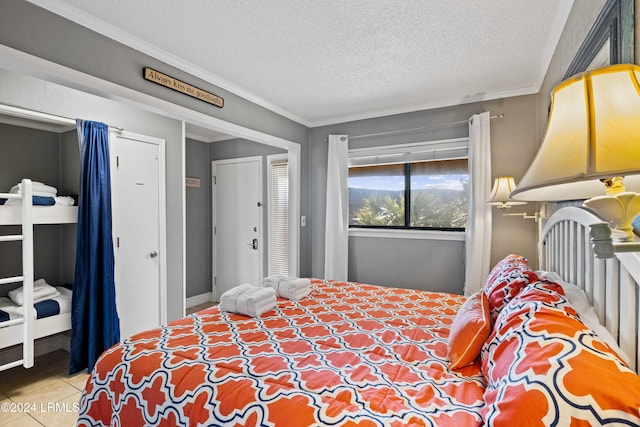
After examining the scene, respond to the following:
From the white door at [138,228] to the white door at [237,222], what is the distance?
1.43 meters

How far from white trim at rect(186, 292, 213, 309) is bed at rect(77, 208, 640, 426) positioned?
9.18 feet

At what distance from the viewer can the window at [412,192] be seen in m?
3.48

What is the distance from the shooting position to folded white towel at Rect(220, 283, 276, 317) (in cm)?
202

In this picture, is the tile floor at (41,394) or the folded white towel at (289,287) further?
the folded white towel at (289,287)

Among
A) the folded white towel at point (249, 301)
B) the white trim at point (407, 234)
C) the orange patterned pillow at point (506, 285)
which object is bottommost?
the folded white towel at point (249, 301)

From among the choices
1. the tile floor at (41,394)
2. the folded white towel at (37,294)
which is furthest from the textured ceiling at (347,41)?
the tile floor at (41,394)

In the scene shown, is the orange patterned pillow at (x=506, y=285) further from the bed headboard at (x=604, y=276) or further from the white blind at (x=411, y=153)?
the white blind at (x=411, y=153)

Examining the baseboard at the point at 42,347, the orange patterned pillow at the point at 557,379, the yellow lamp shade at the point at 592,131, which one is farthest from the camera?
the baseboard at the point at 42,347

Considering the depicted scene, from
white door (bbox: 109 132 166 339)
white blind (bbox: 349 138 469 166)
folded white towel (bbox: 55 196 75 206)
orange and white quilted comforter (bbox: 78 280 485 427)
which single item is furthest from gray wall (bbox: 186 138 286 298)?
orange and white quilted comforter (bbox: 78 280 485 427)

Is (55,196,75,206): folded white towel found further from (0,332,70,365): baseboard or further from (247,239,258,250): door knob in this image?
(247,239,258,250): door knob

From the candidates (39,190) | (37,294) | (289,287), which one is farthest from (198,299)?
(289,287)

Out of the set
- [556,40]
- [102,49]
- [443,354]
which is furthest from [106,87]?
[556,40]

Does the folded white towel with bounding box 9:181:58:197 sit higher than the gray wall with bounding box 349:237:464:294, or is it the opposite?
the folded white towel with bounding box 9:181:58:197

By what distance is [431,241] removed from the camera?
138 inches
